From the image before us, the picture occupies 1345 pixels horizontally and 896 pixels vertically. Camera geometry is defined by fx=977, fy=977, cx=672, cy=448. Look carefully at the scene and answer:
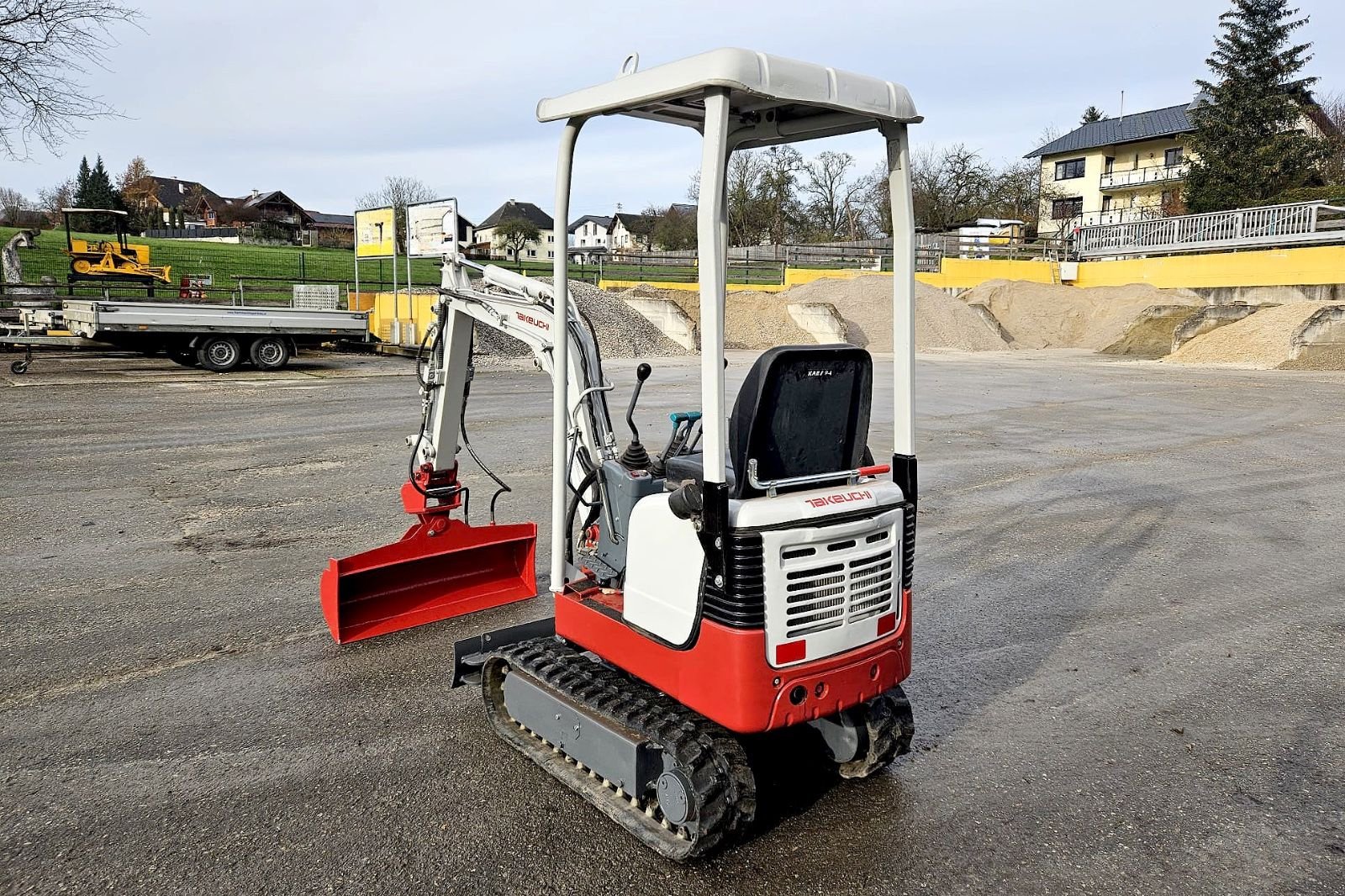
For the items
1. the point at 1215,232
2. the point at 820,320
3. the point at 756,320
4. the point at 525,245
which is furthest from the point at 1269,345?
the point at 525,245

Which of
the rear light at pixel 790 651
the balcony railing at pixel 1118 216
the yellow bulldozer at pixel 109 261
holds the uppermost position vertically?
the balcony railing at pixel 1118 216

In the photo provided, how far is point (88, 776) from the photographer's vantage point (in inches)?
146

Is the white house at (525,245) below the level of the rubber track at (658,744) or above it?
above

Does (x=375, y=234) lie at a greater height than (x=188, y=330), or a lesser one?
greater

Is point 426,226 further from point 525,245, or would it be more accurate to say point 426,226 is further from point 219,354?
point 525,245

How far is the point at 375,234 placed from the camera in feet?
83.7

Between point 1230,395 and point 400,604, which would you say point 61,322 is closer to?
point 400,604

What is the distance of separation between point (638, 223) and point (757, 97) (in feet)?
272

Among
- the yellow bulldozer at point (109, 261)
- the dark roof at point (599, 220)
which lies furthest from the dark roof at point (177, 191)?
the yellow bulldozer at point (109, 261)

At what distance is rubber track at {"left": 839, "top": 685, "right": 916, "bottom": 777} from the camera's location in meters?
3.61

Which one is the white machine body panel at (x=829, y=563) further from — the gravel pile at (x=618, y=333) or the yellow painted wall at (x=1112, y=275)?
the gravel pile at (x=618, y=333)

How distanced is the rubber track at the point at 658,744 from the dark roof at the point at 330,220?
3717 inches

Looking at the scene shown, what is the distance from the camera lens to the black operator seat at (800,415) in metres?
3.14

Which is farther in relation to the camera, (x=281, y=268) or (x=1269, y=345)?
(x=281, y=268)
